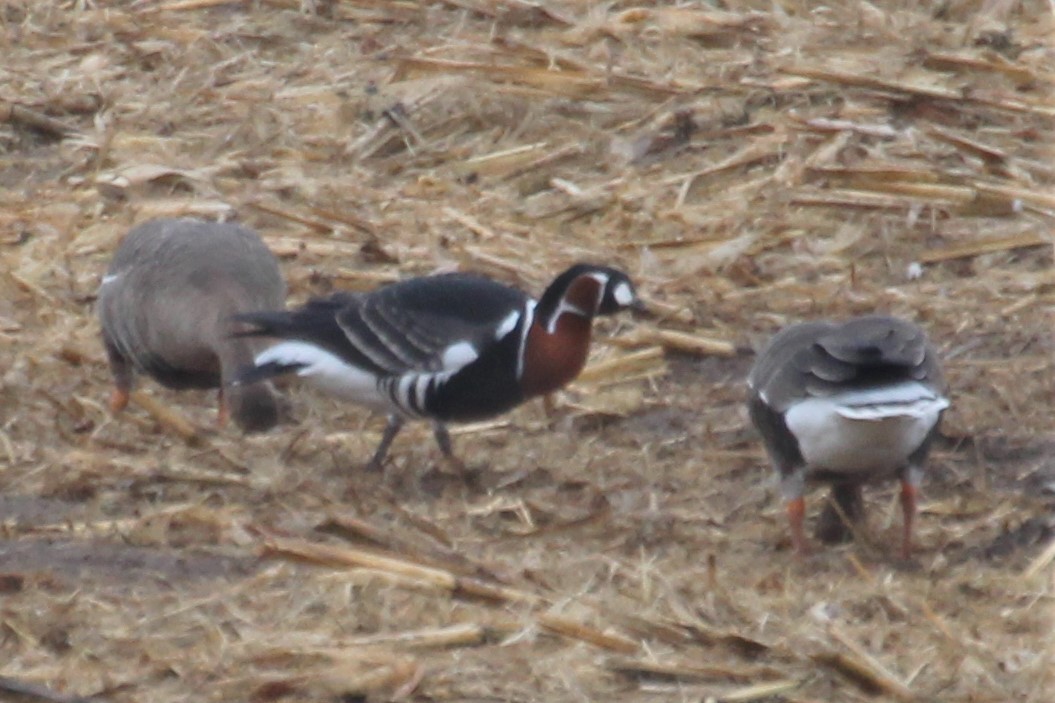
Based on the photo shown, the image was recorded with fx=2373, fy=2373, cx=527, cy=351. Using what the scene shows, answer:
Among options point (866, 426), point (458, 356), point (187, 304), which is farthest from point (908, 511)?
point (187, 304)

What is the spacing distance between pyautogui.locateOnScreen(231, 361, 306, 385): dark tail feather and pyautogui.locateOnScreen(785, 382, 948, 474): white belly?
1773 millimetres

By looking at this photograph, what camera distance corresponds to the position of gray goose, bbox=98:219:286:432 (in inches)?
297

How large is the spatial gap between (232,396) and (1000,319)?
2.65m

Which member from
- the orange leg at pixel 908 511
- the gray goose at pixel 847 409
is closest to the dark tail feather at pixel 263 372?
the gray goose at pixel 847 409

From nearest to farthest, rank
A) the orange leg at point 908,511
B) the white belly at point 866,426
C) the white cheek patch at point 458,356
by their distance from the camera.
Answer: the white belly at point 866,426
the orange leg at point 908,511
the white cheek patch at point 458,356

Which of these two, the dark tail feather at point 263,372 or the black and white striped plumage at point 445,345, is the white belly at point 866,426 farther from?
the dark tail feather at point 263,372

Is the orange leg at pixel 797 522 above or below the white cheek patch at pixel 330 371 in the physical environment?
above

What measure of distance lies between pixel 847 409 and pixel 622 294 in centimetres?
142

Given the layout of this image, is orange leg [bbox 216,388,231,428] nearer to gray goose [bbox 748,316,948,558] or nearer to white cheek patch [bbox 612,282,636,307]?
white cheek patch [bbox 612,282,636,307]

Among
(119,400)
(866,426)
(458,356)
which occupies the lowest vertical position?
(119,400)

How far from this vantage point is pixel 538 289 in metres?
8.44

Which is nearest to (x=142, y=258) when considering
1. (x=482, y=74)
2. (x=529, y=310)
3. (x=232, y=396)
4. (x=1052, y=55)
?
(x=232, y=396)

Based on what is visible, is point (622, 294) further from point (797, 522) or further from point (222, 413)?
point (222, 413)

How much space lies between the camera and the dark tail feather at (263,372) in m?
7.18
